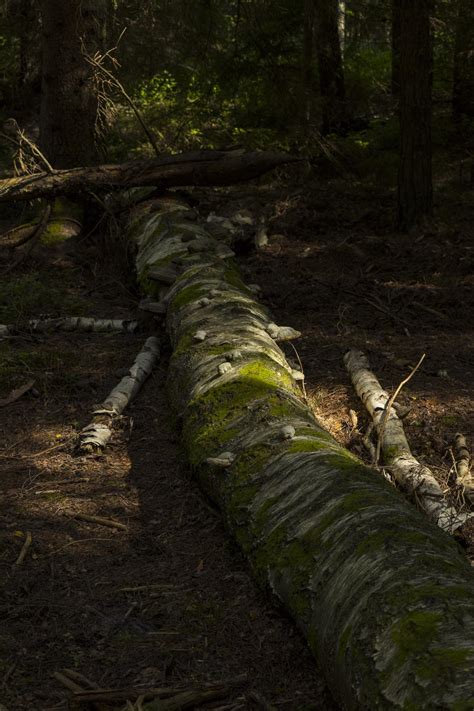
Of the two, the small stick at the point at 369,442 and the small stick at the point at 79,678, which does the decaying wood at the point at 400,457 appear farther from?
the small stick at the point at 79,678

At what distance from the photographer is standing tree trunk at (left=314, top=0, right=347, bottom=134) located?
12.8 m

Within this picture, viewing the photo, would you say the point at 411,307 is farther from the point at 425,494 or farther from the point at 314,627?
the point at 314,627

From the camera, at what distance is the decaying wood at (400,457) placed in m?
4.15

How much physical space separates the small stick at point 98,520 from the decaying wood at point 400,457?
5.16 feet

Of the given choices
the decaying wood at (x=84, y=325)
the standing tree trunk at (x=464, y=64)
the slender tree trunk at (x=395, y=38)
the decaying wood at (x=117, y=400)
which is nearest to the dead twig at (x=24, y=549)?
the decaying wood at (x=117, y=400)

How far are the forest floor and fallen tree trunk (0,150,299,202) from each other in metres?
0.86

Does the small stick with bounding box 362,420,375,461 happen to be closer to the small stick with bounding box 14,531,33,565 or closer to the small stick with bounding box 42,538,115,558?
the small stick with bounding box 42,538,115,558

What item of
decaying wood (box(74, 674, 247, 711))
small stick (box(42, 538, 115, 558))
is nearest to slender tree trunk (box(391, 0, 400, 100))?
small stick (box(42, 538, 115, 558))

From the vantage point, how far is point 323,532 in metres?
3.22

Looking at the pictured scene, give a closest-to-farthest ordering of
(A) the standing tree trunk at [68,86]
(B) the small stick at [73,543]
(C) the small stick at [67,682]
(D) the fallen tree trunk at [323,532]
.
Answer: (D) the fallen tree trunk at [323,532] < (C) the small stick at [67,682] < (B) the small stick at [73,543] < (A) the standing tree trunk at [68,86]

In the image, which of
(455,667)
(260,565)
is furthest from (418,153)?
(455,667)

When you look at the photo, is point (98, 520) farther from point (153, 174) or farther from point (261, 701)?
point (153, 174)

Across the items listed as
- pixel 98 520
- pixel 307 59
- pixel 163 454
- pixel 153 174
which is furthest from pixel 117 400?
pixel 307 59

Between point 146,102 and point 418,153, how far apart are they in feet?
23.3
